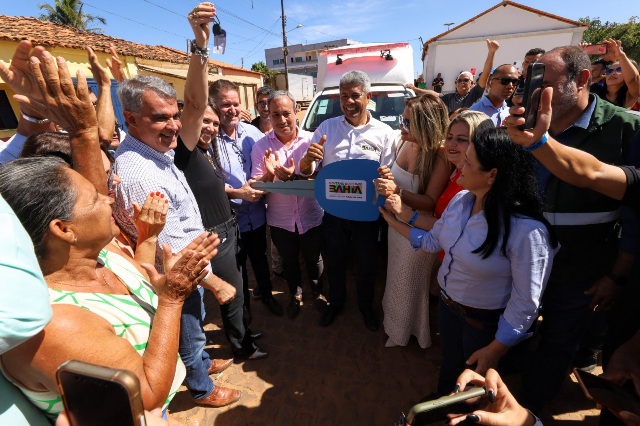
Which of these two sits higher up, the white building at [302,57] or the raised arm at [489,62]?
the white building at [302,57]

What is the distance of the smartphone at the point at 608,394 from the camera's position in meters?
1.08

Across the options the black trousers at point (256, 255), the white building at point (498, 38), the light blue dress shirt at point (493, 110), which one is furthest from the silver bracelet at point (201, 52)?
the white building at point (498, 38)

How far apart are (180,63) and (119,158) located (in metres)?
16.5

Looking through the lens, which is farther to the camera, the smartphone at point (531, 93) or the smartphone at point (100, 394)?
the smartphone at point (531, 93)

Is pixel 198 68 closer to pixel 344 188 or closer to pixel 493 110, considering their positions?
pixel 344 188

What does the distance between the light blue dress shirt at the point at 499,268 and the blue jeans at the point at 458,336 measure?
0.10 metres

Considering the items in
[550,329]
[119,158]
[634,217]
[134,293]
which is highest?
[119,158]

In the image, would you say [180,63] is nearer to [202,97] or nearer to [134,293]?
[202,97]

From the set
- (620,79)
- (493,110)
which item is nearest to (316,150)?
(493,110)

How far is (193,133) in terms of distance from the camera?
2061 millimetres

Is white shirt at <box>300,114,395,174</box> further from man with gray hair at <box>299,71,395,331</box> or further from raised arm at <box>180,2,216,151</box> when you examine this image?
raised arm at <box>180,2,216,151</box>

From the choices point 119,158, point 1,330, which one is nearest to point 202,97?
point 119,158

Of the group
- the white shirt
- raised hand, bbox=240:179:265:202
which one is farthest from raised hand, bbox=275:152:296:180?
the white shirt

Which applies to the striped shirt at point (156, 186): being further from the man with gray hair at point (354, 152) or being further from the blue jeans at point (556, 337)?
the blue jeans at point (556, 337)
